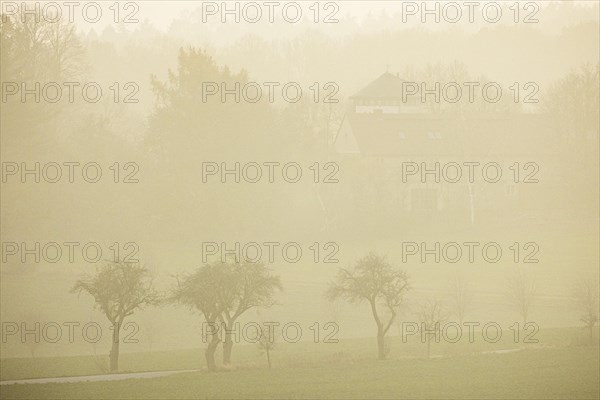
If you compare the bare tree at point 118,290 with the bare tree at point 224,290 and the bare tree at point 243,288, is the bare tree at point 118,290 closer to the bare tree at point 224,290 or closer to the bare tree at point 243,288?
the bare tree at point 224,290

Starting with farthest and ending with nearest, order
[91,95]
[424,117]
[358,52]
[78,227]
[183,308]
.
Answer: [358,52] < [91,95] < [424,117] < [78,227] < [183,308]

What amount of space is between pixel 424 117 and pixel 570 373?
47070mm

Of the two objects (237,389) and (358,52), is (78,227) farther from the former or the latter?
(358,52)

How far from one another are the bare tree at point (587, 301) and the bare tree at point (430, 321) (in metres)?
6.72

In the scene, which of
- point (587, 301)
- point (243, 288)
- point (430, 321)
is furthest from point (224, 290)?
point (587, 301)

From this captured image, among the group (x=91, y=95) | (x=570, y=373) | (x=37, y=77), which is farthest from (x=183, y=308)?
(x=91, y=95)

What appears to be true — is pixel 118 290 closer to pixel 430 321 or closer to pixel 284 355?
pixel 284 355

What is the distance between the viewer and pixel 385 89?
3418 inches

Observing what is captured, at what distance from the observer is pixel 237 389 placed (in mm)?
32469

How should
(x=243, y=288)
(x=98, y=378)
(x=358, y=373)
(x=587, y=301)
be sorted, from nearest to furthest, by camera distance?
(x=98, y=378), (x=358, y=373), (x=243, y=288), (x=587, y=301)

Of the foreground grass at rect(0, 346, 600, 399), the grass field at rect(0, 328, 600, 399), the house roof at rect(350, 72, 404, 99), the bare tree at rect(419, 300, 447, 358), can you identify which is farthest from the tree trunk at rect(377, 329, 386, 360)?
the house roof at rect(350, 72, 404, 99)

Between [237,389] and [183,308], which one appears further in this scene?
[183,308]

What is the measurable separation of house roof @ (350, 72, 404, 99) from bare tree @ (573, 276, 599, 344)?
1612 inches

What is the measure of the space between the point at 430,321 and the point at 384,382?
13.1m
